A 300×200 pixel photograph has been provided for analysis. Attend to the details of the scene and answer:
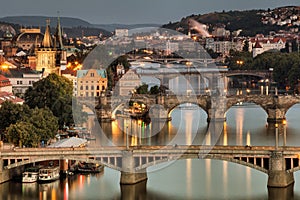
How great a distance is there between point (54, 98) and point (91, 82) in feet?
30.5

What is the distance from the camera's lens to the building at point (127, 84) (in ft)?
174

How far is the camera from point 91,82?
5281cm

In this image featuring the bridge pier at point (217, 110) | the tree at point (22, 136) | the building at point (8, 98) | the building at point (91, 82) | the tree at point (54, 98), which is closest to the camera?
the tree at point (22, 136)

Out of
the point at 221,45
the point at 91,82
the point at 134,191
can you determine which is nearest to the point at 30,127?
the point at 134,191

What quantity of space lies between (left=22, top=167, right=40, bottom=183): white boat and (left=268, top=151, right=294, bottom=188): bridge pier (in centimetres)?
604

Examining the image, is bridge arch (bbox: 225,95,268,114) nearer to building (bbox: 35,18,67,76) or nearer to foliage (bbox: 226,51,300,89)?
building (bbox: 35,18,67,76)

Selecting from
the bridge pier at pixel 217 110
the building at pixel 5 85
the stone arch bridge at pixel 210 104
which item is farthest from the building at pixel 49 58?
the bridge pier at pixel 217 110

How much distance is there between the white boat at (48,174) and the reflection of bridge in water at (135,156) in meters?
0.70

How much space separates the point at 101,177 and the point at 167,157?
7.59 feet

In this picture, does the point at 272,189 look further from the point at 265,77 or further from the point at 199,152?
the point at 265,77

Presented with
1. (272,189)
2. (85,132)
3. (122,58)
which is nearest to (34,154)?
(272,189)

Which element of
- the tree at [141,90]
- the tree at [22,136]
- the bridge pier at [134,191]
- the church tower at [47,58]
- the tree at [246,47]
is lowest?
the bridge pier at [134,191]

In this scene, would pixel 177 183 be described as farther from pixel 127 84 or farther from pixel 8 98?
pixel 127 84

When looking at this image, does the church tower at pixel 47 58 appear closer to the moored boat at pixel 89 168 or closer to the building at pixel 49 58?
the building at pixel 49 58
